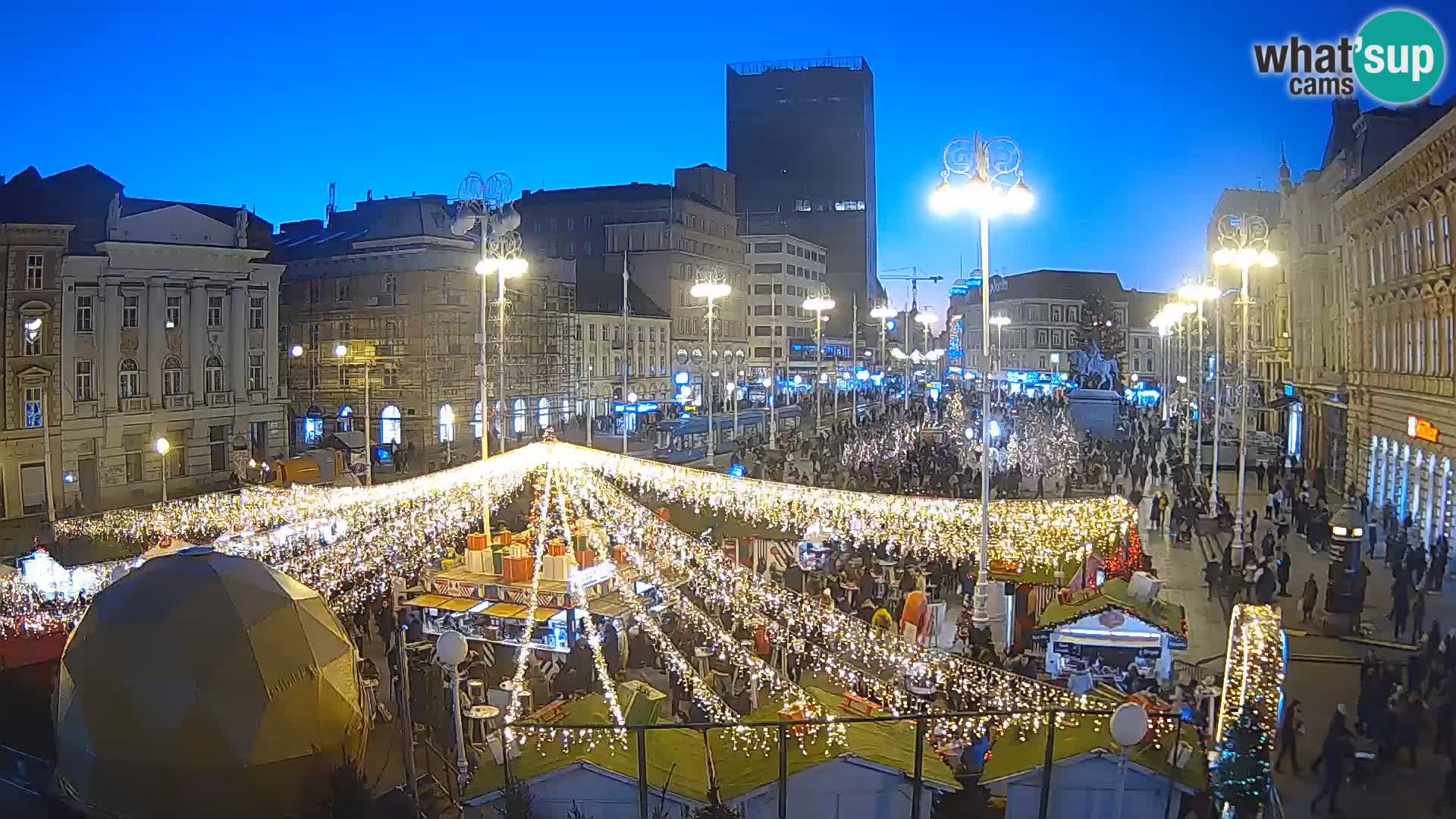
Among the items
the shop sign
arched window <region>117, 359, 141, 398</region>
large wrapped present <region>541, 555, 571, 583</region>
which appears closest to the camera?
large wrapped present <region>541, 555, 571, 583</region>

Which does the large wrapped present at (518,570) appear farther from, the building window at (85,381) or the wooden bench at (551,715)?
the building window at (85,381)

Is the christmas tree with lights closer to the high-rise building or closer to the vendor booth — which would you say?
the vendor booth

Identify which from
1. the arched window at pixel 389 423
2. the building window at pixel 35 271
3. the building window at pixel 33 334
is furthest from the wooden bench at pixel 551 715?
the arched window at pixel 389 423

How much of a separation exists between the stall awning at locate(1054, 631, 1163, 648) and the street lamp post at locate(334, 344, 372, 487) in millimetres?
22824

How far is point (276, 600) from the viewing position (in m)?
11.1

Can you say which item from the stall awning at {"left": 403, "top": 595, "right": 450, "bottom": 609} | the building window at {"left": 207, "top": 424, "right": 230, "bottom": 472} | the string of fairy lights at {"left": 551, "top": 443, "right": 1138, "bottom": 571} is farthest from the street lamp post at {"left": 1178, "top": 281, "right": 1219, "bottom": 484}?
the building window at {"left": 207, "top": 424, "right": 230, "bottom": 472}

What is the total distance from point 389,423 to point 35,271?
18380 millimetres

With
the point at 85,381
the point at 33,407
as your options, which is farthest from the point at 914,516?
the point at 85,381

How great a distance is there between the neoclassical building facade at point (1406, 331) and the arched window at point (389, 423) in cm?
3828

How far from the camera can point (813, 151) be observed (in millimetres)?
166750

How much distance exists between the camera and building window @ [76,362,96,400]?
38.4 m

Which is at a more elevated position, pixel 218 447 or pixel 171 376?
pixel 171 376

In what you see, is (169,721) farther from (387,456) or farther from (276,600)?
(387,456)

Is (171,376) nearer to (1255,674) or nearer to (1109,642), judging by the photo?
(1109,642)
